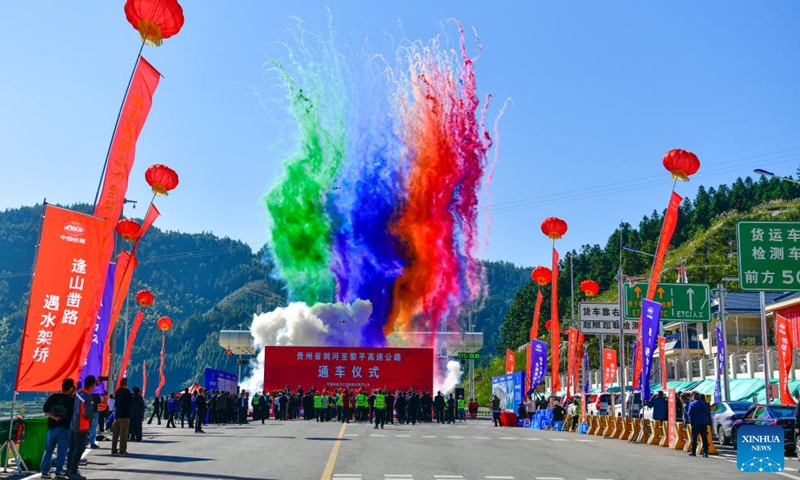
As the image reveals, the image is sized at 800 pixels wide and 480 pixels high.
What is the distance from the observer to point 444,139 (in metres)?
50.9

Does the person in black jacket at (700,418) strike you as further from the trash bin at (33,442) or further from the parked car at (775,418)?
the trash bin at (33,442)

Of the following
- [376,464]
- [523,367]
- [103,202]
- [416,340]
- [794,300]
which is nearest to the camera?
[376,464]

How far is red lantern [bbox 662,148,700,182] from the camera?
89.3 feet

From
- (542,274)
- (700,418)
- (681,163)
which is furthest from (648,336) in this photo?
(542,274)

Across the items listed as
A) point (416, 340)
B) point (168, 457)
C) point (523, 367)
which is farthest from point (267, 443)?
point (523, 367)

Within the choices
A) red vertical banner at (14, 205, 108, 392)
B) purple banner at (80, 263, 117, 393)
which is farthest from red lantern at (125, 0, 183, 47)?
purple banner at (80, 263, 117, 393)

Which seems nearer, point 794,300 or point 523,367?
point 794,300

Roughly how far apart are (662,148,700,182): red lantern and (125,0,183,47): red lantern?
16462mm

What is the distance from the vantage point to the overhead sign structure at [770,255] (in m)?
20.9

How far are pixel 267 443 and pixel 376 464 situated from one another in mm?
6781

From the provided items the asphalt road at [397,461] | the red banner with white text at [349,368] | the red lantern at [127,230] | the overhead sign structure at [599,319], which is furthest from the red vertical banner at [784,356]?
the red lantern at [127,230]

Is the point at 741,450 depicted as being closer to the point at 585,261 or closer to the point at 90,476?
the point at 90,476

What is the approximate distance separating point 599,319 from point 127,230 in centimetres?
2102

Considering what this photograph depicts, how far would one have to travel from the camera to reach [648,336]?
26.6 meters
